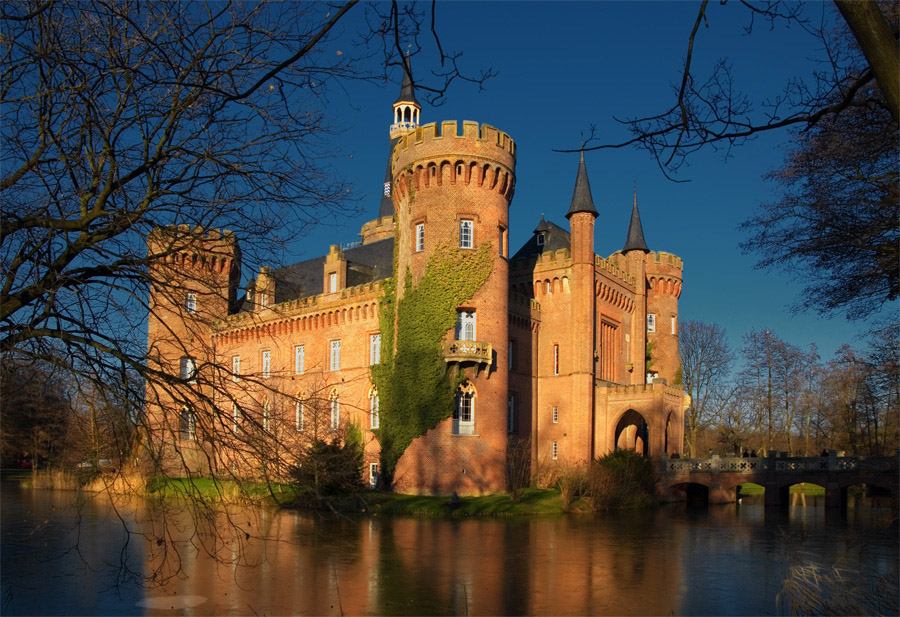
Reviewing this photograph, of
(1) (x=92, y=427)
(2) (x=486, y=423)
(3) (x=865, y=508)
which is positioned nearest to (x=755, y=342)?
(3) (x=865, y=508)

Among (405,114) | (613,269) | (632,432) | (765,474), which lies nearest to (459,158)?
(613,269)

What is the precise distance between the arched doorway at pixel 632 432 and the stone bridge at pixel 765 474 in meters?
3.09

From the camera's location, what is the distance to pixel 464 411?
32469 millimetres

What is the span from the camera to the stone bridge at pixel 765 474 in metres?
36.8

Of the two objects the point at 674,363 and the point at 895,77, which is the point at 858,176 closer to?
the point at 895,77

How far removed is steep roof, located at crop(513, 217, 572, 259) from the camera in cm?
4288

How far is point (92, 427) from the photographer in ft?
26.0

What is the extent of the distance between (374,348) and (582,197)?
12.8 metres

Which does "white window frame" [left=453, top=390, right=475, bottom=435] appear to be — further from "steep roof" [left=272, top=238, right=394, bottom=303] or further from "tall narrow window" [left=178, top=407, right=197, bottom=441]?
"tall narrow window" [left=178, top=407, right=197, bottom=441]

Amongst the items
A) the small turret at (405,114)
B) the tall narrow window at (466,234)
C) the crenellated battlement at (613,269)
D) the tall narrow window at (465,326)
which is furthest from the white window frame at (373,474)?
the small turret at (405,114)

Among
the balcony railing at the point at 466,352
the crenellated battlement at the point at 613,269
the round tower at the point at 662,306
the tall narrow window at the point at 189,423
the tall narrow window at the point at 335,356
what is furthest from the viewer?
the round tower at the point at 662,306

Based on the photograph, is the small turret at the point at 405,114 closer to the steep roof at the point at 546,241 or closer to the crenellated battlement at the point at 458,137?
the steep roof at the point at 546,241

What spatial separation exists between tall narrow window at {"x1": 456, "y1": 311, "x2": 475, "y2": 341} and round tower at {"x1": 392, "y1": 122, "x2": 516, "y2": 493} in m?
0.04

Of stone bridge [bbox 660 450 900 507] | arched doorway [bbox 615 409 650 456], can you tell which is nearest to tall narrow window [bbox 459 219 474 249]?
arched doorway [bbox 615 409 650 456]
